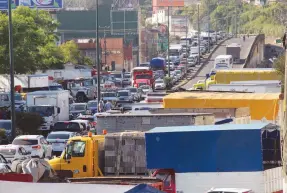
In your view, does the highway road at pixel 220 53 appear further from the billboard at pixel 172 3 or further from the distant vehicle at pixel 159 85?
the billboard at pixel 172 3

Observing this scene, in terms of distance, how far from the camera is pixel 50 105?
45.9 m

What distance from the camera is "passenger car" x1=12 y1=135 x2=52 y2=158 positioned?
3213 centimetres

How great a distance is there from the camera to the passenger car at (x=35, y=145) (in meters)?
32.1

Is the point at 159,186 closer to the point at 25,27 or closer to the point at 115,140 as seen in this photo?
the point at 115,140

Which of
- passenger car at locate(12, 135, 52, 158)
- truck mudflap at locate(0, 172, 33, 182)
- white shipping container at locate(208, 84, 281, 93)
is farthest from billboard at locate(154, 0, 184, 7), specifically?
truck mudflap at locate(0, 172, 33, 182)

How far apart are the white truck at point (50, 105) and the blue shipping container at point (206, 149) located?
74.2 ft

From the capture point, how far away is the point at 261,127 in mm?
20438

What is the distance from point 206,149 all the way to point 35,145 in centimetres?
1268

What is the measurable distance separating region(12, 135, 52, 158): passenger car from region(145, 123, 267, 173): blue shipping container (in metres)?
11.6

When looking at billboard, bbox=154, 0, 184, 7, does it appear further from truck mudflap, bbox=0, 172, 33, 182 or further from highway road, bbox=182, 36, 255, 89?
truck mudflap, bbox=0, 172, 33, 182

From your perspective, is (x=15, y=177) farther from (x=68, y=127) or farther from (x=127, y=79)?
(x=127, y=79)

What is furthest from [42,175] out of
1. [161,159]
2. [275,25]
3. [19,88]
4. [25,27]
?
[275,25]

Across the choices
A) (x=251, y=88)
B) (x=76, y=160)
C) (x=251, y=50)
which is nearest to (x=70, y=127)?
(x=251, y=88)

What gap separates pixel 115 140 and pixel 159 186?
5.02 meters
